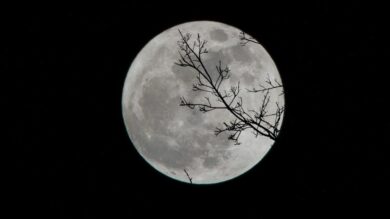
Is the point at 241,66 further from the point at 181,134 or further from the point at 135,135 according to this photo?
the point at 135,135

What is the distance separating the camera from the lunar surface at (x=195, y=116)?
31.2ft

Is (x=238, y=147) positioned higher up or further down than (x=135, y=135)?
further down

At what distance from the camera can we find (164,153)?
1001 centimetres

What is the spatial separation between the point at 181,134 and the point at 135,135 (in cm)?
152

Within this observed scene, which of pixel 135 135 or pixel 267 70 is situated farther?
pixel 135 135

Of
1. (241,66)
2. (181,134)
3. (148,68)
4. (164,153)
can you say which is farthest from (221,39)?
(164,153)

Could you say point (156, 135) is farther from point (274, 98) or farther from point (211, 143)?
point (274, 98)

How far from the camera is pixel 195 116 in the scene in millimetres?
9656

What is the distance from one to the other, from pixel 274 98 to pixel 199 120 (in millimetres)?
1898

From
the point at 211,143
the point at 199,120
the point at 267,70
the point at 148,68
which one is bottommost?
the point at 211,143

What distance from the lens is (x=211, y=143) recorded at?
962cm

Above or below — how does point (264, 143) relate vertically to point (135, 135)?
below

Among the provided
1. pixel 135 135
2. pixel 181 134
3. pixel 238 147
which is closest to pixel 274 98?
pixel 238 147

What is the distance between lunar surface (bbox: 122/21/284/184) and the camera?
9500mm
